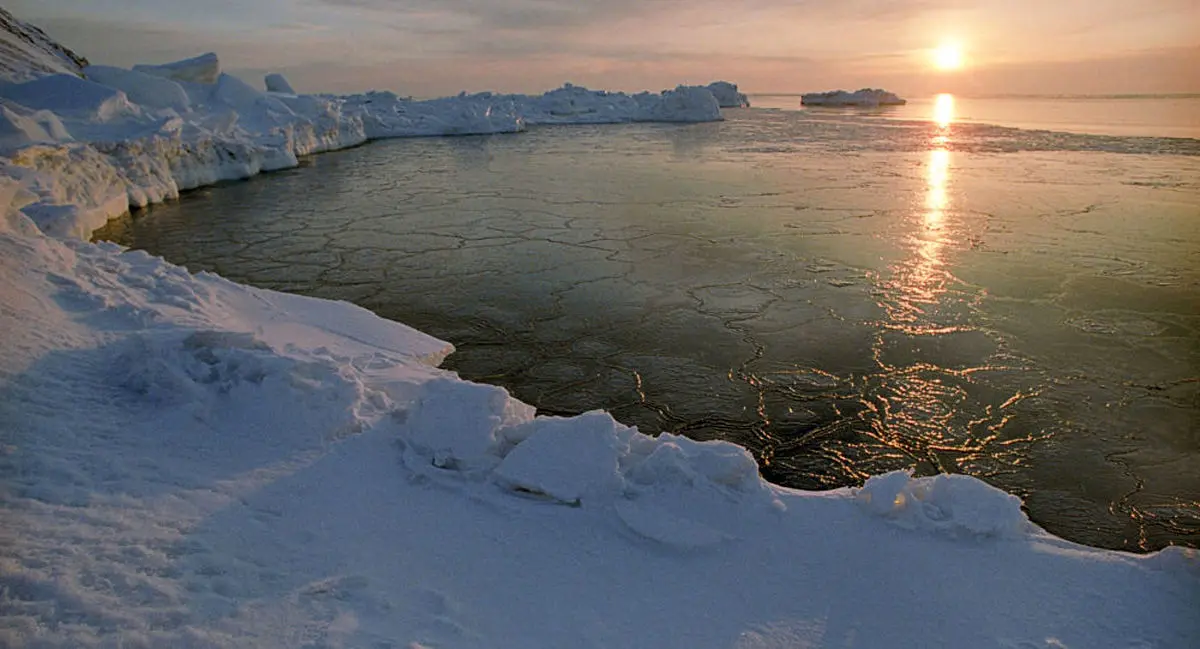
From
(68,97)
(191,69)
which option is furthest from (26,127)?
(191,69)

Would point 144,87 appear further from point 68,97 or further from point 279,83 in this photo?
point 279,83

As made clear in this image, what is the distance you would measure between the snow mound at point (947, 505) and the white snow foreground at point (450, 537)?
0.03ft

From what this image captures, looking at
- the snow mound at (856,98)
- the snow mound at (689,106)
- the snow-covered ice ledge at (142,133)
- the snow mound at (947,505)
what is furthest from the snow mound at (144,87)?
the snow mound at (856,98)

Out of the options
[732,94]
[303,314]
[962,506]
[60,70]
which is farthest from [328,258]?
[732,94]

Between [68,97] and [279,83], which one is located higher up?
[279,83]

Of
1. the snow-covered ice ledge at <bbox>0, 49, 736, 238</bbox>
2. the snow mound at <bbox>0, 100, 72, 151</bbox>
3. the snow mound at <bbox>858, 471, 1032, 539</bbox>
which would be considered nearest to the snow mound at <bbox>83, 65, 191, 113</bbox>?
the snow-covered ice ledge at <bbox>0, 49, 736, 238</bbox>

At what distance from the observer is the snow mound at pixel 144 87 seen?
1545cm

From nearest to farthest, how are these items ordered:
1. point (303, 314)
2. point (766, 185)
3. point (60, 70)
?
point (303, 314)
point (766, 185)
point (60, 70)

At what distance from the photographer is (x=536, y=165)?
1697 cm

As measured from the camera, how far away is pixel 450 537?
2486mm

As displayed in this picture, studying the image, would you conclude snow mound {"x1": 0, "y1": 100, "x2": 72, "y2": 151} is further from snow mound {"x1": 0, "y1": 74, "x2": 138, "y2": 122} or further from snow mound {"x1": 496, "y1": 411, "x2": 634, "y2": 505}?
snow mound {"x1": 496, "y1": 411, "x2": 634, "y2": 505}

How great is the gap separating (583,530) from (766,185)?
11.2 meters

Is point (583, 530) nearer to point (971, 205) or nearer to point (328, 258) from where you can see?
point (328, 258)

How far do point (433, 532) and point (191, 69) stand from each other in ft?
70.6
